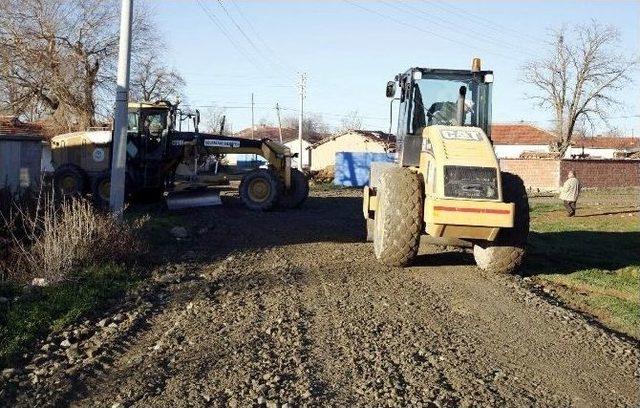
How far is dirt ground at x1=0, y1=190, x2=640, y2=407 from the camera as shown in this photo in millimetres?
5082

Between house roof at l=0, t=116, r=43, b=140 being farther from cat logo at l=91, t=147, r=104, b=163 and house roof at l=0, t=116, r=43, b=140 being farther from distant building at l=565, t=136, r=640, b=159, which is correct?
distant building at l=565, t=136, r=640, b=159

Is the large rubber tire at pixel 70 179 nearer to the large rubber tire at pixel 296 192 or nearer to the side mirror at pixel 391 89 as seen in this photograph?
the large rubber tire at pixel 296 192

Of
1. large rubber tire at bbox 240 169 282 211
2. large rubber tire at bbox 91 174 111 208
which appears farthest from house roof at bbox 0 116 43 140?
large rubber tire at bbox 240 169 282 211

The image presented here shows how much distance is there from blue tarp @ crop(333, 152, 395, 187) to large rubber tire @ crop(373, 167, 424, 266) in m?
31.1

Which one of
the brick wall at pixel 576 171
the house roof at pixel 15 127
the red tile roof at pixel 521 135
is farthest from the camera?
the red tile roof at pixel 521 135

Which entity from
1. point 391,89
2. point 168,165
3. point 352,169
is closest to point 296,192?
point 168,165

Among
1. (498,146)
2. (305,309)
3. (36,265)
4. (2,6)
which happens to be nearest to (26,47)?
(2,6)

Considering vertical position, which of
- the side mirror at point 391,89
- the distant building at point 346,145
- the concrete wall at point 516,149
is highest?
the concrete wall at point 516,149

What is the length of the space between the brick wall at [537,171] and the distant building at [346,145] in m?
12.7

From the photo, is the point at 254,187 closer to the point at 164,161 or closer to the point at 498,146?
the point at 164,161

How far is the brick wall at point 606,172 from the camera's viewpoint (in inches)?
1775

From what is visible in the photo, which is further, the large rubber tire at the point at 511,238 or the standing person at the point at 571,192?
the standing person at the point at 571,192

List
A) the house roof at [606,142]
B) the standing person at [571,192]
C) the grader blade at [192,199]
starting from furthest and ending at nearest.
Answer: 1. the house roof at [606,142]
2. the standing person at [571,192]
3. the grader blade at [192,199]

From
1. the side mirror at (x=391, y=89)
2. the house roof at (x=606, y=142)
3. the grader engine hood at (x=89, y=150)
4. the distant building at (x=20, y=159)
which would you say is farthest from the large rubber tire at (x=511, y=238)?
the house roof at (x=606, y=142)
